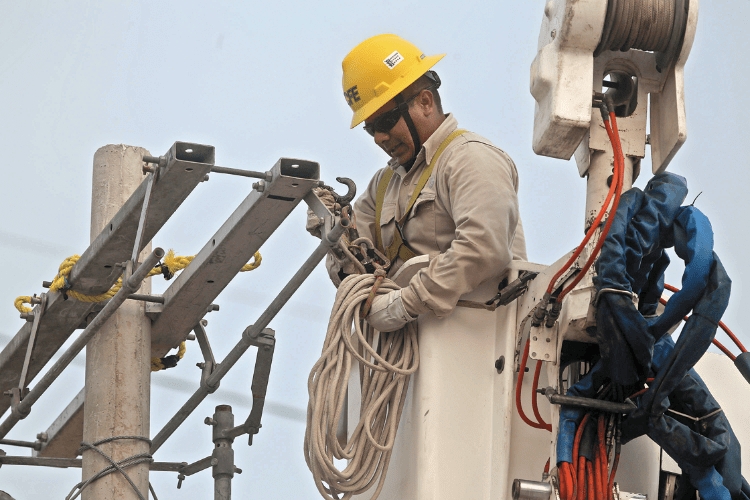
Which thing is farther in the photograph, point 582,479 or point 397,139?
point 397,139

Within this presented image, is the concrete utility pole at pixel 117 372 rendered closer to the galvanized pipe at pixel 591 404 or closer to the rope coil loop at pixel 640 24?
the galvanized pipe at pixel 591 404

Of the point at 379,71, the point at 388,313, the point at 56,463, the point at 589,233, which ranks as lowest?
the point at 56,463

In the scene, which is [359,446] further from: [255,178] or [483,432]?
[255,178]

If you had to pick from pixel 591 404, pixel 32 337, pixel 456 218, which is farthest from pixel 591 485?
pixel 32 337

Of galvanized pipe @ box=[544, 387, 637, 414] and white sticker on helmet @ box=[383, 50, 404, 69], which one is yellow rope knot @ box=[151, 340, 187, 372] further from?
galvanized pipe @ box=[544, 387, 637, 414]

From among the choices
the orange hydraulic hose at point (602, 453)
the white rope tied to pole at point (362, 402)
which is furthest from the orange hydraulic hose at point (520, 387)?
the white rope tied to pole at point (362, 402)

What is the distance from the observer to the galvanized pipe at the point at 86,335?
7.45 m

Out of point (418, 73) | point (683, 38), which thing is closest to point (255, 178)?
point (418, 73)

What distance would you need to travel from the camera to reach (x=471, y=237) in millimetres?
7664

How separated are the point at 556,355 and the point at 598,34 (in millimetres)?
1328

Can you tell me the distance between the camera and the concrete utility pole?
7.93 m

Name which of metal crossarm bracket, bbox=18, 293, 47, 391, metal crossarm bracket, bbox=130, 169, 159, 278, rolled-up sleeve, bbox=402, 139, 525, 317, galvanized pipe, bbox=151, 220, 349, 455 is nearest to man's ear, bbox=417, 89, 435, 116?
rolled-up sleeve, bbox=402, 139, 525, 317

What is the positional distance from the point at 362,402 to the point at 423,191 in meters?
0.96

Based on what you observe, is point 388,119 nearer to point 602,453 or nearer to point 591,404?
point 591,404
